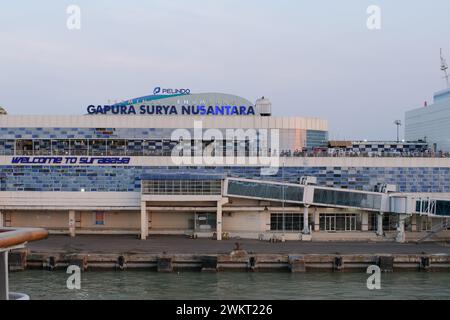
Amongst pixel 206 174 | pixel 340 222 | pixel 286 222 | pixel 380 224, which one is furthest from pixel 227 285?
pixel 380 224

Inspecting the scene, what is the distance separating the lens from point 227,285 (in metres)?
38.6

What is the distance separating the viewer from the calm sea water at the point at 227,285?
117ft

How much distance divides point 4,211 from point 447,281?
3939cm

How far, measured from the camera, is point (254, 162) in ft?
188

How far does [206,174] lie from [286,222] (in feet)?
29.3

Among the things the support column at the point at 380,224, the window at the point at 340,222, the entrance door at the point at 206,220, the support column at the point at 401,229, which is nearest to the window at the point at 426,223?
the support column at the point at 401,229

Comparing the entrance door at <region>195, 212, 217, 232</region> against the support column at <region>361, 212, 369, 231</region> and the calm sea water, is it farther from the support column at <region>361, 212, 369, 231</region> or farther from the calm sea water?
the calm sea water

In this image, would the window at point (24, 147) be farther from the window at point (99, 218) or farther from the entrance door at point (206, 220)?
the entrance door at point (206, 220)

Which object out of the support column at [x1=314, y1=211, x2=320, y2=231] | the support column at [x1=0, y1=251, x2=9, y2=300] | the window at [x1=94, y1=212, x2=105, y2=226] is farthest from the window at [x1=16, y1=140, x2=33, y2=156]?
the support column at [x1=0, y1=251, x2=9, y2=300]

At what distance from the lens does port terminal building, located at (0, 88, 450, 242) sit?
182ft

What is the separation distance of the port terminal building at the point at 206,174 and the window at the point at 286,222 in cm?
9

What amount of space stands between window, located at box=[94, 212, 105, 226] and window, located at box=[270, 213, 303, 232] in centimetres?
1588

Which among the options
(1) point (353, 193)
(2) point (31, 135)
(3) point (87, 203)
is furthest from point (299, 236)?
(2) point (31, 135)
